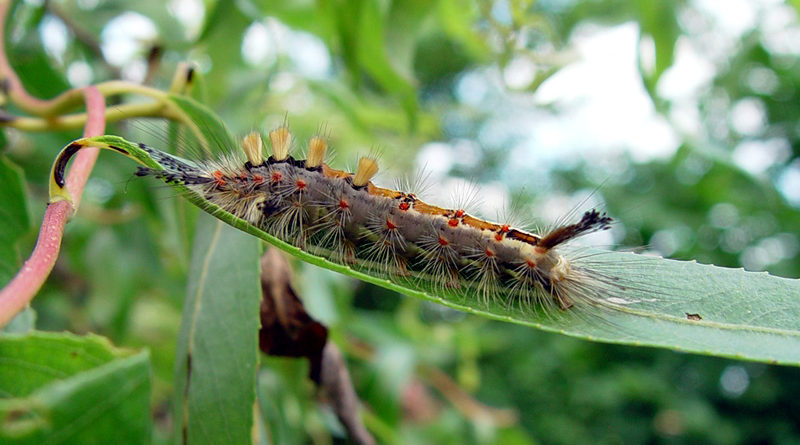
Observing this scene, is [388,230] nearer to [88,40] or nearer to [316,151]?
[316,151]

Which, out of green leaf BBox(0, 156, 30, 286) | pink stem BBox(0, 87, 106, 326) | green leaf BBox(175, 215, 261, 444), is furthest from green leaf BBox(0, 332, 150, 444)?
green leaf BBox(0, 156, 30, 286)

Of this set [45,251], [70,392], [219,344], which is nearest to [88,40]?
[219,344]

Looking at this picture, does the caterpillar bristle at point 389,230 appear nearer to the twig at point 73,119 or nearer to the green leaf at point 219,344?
the twig at point 73,119

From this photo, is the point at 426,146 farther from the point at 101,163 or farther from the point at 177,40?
the point at 101,163

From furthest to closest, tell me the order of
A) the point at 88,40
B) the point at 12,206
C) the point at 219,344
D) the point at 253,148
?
the point at 88,40, the point at 253,148, the point at 12,206, the point at 219,344

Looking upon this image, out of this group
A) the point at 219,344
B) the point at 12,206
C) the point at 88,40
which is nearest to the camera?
the point at 219,344

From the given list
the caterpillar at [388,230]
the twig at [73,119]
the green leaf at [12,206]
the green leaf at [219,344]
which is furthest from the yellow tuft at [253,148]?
the green leaf at [12,206]
